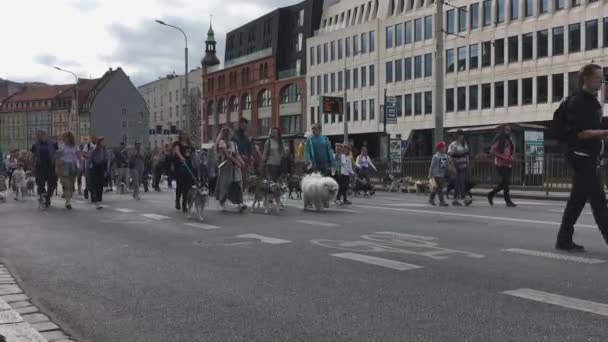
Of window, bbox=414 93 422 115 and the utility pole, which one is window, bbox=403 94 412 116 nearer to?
window, bbox=414 93 422 115

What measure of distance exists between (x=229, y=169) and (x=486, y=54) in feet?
155

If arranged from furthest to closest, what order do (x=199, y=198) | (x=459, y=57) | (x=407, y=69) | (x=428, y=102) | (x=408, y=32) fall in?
Answer: (x=407, y=69) < (x=408, y=32) < (x=428, y=102) < (x=459, y=57) < (x=199, y=198)

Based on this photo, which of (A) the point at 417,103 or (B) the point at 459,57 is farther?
(A) the point at 417,103

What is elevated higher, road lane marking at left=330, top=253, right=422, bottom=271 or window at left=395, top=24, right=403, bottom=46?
window at left=395, top=24, right=403, bottom=46

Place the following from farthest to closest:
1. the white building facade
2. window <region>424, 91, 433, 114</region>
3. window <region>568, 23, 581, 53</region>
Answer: window <region>424, 91, 433, 114</region> < the white building facade < window <region>568, 23, 581, 53</region>

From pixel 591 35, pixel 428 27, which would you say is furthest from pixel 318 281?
pixel 428 27

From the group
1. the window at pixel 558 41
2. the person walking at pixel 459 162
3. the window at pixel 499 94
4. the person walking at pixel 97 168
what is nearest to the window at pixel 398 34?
the window at pixel 499 94

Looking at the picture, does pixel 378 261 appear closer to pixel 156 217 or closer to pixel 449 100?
pixel 156 217

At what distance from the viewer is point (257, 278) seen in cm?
645

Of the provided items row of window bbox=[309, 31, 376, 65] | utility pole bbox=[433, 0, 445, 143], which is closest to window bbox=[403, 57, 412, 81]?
row of window bbox=[309, 31, 376, 65]

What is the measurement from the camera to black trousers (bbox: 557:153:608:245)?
A: 24.3 ft

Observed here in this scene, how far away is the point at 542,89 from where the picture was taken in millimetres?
52125

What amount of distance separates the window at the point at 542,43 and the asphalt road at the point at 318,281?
44.5 metres

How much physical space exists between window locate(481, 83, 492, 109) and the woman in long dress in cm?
4618
